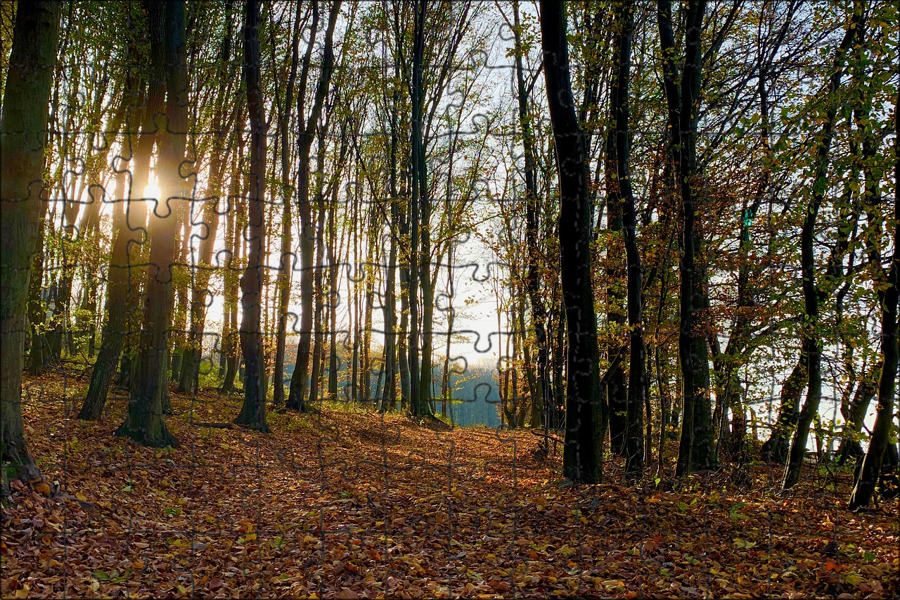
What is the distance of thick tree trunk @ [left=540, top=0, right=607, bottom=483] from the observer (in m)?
5.59

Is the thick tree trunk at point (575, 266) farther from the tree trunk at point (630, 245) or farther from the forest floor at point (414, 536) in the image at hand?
the tree trunk at point (630, 245)

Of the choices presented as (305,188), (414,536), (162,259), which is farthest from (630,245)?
(305,188)

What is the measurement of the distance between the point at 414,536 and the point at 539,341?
5.90 meters

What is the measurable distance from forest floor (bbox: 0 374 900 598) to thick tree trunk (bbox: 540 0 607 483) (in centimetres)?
49

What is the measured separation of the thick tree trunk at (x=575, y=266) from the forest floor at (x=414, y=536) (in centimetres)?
49

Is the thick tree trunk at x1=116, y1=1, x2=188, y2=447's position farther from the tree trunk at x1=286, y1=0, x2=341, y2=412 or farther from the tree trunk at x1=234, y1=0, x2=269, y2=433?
the tree trunk at x1=286, y1=0, x2=341, y2=412

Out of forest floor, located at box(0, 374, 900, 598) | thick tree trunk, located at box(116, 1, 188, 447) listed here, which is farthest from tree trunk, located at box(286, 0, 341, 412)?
forest floor, located at box(0, 374, 900, 598)

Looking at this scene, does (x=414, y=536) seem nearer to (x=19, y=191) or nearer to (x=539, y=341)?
(x=19, y=191)

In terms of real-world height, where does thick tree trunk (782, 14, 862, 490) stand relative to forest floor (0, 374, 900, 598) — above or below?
above

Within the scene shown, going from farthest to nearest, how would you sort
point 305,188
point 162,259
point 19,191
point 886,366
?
point 305,188 → point 162,259 → point 886,366 → point 19,191

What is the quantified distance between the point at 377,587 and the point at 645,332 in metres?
4.66

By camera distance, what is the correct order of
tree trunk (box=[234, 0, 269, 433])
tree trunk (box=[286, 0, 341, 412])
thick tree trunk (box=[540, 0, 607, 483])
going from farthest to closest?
tree trunk (box=[286, 0, 341, 412]) < tree trunk (box=[234, 0, 269, 433]) < thick tree trunk (box=[540, 0, 607, 483])

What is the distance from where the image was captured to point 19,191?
4324 mm

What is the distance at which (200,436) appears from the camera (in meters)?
8.58
